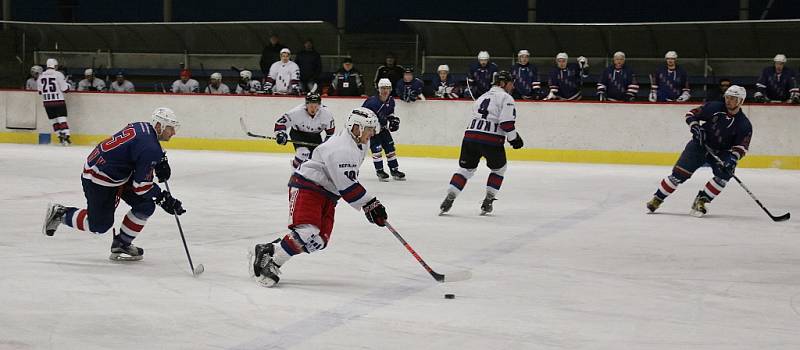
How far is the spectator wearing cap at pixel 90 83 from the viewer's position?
19.5 m

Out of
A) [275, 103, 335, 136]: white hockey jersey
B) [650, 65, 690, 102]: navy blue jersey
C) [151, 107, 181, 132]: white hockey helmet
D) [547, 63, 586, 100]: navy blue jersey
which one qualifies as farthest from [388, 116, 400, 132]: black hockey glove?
[151, 107, 181, 132]: white hockey helmet

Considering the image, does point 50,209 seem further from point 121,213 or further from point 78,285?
point 121,213

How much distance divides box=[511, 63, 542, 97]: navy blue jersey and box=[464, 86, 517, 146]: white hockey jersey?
625 cm

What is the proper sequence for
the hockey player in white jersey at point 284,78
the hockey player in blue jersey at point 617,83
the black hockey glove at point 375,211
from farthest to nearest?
the hockey player in white jersey at point 284,78 < the hockey player in blue jersey at point 617,83 < the black hockey glove at point 375,211

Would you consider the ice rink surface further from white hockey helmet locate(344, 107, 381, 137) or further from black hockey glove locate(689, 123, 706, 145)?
white hockey helmet locate(344, 107, 381, 137)

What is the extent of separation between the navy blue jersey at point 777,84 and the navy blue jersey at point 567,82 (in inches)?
99.4

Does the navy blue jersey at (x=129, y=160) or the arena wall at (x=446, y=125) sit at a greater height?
the navy blue jersey at (x=129, y=160)

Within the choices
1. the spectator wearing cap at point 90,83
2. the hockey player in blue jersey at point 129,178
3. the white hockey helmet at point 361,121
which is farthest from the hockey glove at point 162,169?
the spectator wearing cap at point 90,83

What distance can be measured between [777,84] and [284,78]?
291 inches

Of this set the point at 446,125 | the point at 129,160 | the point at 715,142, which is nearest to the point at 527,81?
the point at 446,125

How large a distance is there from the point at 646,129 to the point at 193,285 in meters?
10.2

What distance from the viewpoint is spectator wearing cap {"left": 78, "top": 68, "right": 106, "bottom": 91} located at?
1947 cm

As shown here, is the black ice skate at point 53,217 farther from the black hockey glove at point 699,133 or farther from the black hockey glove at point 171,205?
the black hockey glove at point 699,133

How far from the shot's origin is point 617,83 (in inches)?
608
